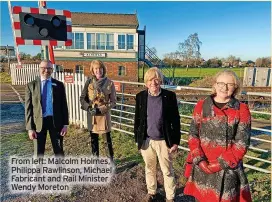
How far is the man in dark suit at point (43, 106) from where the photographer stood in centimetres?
377

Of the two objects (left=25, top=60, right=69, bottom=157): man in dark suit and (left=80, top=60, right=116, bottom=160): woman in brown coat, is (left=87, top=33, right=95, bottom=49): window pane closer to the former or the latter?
(left=80, top=60, right=116, bottom=160): woman in brown coat

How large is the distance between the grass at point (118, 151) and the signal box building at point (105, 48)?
19834 mm

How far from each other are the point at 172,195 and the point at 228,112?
1.63 m

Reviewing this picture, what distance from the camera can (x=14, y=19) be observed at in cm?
396

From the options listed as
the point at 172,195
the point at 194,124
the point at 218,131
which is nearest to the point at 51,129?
the point at 172,195

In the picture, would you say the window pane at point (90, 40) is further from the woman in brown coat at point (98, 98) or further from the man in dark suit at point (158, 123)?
the man in dark suit at point (158, 123)

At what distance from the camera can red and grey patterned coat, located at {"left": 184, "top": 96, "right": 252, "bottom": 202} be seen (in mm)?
2412

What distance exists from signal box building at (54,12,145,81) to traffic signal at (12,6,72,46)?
2209cm

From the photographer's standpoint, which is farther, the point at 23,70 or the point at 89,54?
the point at 89,54

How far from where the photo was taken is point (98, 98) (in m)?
4.21

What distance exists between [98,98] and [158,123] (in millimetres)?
1352

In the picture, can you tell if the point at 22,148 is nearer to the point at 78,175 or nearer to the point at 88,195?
the point at 78,175

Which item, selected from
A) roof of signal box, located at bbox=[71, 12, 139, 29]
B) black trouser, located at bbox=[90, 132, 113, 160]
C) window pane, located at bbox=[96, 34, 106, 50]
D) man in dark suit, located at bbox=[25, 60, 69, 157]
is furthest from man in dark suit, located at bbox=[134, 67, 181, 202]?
window pane, located at bbox=[96, 34, 106, 50]

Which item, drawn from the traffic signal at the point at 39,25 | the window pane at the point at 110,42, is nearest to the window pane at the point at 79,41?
the window pane at the point at 110,42
